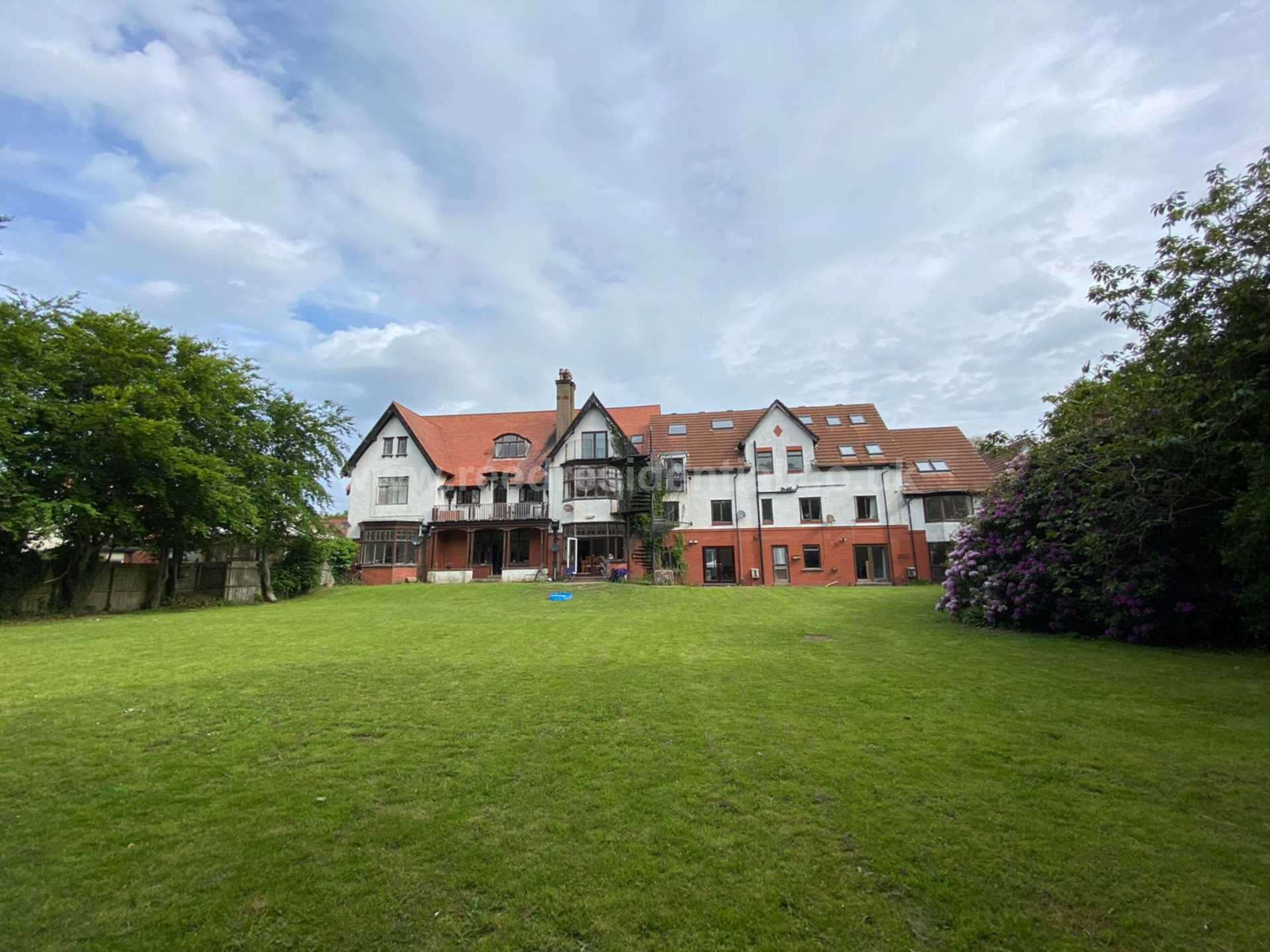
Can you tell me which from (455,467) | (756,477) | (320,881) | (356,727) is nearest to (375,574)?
(455,467)

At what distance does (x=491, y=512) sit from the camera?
33312 millimetres

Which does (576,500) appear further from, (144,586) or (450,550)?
(144,586)

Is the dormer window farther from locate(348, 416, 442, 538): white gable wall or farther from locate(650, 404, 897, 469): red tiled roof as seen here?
locate(348, 416, 442, 538): white gable wall

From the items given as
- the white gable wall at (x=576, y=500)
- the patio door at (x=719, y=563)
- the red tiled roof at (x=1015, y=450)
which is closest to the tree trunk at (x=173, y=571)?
the white gable wall at (x=576, y=500)

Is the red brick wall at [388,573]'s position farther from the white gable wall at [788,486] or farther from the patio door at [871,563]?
the patio door at [871,563]

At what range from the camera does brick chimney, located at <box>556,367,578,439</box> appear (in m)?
34.7

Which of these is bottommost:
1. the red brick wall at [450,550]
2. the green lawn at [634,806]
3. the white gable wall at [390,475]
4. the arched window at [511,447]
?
the green lawn at [634,806]

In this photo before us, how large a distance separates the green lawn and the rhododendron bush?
108 inches

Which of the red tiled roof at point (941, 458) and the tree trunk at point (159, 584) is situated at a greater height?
the red tiled roof at point (941, 458)

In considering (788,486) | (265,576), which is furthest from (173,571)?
(788,486)

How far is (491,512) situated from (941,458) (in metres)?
25.3

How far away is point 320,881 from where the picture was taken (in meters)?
3.44

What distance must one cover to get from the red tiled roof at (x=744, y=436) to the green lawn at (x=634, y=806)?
77.4ft

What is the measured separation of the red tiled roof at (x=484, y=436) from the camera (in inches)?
1359
